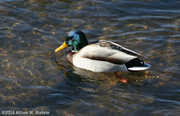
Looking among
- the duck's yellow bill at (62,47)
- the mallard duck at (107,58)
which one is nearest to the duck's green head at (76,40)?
the duck's yellow bill at (62,47)

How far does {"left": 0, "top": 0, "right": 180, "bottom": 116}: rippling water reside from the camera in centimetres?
598

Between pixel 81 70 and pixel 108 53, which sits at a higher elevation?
pixel 108 53

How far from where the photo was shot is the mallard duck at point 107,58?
688 centimetres

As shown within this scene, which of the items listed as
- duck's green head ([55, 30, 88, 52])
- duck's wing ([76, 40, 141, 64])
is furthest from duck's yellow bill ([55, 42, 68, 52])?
duck's wing ([76, 40, 141, 64])

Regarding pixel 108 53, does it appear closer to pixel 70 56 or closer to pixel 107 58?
pixel 107 58

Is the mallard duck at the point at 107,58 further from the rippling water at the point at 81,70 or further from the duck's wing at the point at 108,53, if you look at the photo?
the rippling water at the point at 81,70

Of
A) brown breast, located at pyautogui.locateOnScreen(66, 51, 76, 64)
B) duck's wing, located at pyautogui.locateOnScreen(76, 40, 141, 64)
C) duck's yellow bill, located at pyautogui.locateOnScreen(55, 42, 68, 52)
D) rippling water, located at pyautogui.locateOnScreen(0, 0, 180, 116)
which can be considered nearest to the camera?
rippling water, located at pyautogui.locateOnScreen(0, 0, 180, 116)

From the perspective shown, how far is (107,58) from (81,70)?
802 millimetres

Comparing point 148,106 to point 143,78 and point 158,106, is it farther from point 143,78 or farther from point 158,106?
point 143,78

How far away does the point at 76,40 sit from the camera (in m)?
7.69

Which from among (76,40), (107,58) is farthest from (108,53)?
(76,40)

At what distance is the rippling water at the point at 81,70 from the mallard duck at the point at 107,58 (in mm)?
208

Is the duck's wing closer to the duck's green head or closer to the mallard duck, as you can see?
the mallard duck

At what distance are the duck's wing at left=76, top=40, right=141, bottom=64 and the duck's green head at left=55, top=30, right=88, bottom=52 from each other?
0.47 meters
